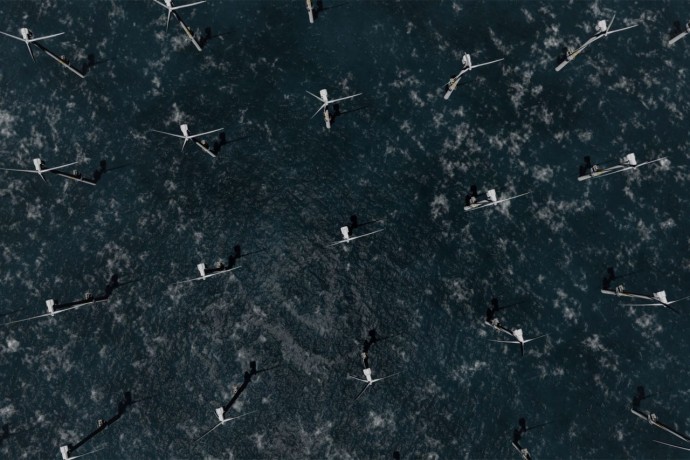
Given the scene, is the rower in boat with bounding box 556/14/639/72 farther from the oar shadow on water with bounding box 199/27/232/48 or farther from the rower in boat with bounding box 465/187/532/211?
the oar shadow on water with bounding box 199/27/232/48

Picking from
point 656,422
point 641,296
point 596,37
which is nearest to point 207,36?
point 596,37

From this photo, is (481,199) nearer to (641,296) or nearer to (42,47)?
(641,296)

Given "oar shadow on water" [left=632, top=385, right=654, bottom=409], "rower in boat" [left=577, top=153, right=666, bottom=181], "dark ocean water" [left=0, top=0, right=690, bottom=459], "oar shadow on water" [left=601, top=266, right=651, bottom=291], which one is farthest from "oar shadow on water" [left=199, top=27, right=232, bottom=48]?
"oar shadow on water" [left=632, top=385, right=654, bottom=409]

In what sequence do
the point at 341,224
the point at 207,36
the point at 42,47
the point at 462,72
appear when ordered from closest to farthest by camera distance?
the point at 462,72
the point at 341,224
the point at 42,47
the point at 207,36

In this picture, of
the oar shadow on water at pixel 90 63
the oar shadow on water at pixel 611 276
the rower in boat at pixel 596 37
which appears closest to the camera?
the rower in boat at pixel 596 37

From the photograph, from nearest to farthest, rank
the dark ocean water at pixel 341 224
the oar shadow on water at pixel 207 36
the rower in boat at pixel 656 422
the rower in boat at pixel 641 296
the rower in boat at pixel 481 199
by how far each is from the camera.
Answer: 1. the rower in boat at pixel 656 422
2. the rower in boat at pixel 641 296
3. the dark ocean water at pixel 341 224
4. the rower in boat at pixel 481 199
5. the oar shadow on water at pixel 207 36

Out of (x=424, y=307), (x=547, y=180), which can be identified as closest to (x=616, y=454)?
(x=424, y=307)

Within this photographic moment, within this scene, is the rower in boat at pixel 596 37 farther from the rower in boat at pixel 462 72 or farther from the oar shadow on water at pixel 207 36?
the oar shadow on water at pixel 207 36

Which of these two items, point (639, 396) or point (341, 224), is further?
point (341, 224)

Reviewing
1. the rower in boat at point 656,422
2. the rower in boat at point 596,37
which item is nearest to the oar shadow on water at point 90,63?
the rower in boat at point 596,37
